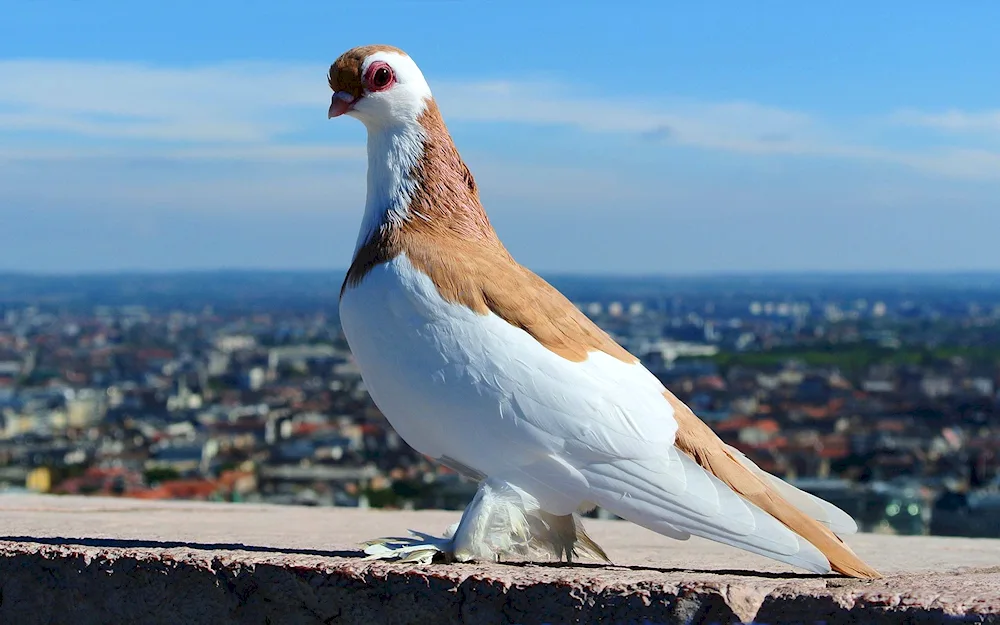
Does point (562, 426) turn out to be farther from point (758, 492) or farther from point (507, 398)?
point (758, 492)

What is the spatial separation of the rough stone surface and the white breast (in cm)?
33

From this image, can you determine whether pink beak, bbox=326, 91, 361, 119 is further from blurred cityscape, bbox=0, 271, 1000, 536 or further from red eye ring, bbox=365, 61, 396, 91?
blurred cityscape, bbox=0, 271, 1000, 536

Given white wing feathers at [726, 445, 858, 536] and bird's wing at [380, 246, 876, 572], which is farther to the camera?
white wing feathers at [726, 445, 858, 536]

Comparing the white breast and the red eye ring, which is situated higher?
the red eye ring

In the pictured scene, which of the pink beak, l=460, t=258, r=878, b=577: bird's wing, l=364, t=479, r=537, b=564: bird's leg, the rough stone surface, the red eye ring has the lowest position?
the rough stone surface

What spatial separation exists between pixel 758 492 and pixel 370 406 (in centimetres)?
3460

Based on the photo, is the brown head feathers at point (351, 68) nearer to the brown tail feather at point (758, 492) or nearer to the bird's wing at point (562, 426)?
the bird's wing at point (562, 426)

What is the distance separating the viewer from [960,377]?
4172 cm

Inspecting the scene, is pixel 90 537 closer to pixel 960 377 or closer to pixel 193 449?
pixel 193 449

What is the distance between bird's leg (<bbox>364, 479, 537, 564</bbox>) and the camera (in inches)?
152

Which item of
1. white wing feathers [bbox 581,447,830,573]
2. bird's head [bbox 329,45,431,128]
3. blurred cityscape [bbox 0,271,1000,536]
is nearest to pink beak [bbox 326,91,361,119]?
bird's head [bbox 329,45,431,128]

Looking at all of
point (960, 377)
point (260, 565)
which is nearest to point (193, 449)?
point (960, 377)

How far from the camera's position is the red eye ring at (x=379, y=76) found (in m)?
4.05

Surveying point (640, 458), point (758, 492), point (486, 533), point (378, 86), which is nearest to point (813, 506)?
point (758, 492)
